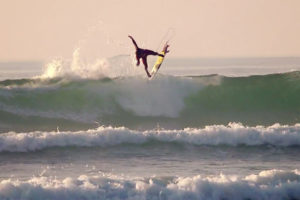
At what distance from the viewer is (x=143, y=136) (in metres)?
16.4

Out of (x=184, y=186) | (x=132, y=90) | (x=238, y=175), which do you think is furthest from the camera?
(x=132, y=90)

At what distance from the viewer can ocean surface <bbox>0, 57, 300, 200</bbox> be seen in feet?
38.1

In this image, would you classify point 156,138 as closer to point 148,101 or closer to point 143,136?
point 143,136

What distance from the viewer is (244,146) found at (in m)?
16.0

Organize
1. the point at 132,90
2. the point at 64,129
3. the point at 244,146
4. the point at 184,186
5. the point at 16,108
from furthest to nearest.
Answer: the point at 132,90 < the point at 16,108 < the point at 64,129 < the point at 244,146 < the point at 184,186

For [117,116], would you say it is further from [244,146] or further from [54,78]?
[244,146]

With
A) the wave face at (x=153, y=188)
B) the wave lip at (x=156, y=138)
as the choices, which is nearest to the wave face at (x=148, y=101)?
the wave lip at (x=156, y=138)

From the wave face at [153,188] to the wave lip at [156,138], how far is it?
13.3 ft

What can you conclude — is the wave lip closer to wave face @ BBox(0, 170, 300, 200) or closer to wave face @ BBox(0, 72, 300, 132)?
wave face @ BBox(0, 72, 300, 132)

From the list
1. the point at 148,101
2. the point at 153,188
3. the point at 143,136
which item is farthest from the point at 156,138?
the point at 148,101

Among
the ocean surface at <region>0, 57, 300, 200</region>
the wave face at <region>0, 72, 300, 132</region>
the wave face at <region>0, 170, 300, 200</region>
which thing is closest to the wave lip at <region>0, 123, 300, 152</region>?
the ocean surface at <region>0, 57, 300, 200</region>

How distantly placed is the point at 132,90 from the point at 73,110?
2628mm

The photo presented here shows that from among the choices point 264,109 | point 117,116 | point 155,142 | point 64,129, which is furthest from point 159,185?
point 264,109

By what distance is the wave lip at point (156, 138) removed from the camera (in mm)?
16000
